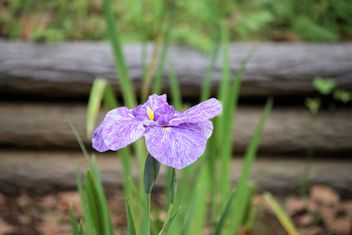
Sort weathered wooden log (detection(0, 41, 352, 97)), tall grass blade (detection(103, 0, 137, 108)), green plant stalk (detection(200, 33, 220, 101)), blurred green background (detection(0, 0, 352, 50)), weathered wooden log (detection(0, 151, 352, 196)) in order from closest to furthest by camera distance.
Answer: tall grass blade (detection(103, 0, 137, 108)), green plant stalk (detection(200, 33, 220, 101)), weathered wooden log (detection(0, 41, 352, 97)), weathered wooden log (detection(0, 151, 352, 196)), blurred green background (detection(0, 0, 352, 50))

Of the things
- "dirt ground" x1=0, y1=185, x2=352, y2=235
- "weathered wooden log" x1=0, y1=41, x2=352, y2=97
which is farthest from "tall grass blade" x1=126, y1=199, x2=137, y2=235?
"weathered wooden log" x1=0, y1=41, x2=352, y2=97

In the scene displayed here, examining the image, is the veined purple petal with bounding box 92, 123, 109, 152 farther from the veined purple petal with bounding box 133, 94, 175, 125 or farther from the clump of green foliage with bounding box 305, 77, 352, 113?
the clump of green foliage with bounding box 305, 77, 352, 113

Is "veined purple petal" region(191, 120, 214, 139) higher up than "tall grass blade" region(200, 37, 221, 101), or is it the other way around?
"veined purple petal" region(191, 120, 214, 139)

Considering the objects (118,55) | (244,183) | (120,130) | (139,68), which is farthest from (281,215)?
(139,68)

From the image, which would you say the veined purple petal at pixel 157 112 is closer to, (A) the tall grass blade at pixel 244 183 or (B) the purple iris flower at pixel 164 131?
(B) the purple iris flower at pixel 164 131

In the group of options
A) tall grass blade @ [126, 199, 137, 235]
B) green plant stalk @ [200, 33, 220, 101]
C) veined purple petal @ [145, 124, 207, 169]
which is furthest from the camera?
green plant stalk @ [200, 33, 220, 101]

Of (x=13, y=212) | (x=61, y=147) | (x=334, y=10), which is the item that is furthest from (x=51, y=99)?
(x=334, y=10)

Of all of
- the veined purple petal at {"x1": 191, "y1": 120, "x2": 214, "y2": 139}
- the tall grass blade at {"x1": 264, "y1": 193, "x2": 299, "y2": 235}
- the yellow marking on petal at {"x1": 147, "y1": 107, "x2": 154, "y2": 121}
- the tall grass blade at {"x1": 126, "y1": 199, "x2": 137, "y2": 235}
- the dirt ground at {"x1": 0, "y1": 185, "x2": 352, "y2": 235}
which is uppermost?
the yellow marking on petal at {"x1": 147, "y1": 107, "x2": 154, "y2": 121}

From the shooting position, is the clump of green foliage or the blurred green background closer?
the clump of green foliage
